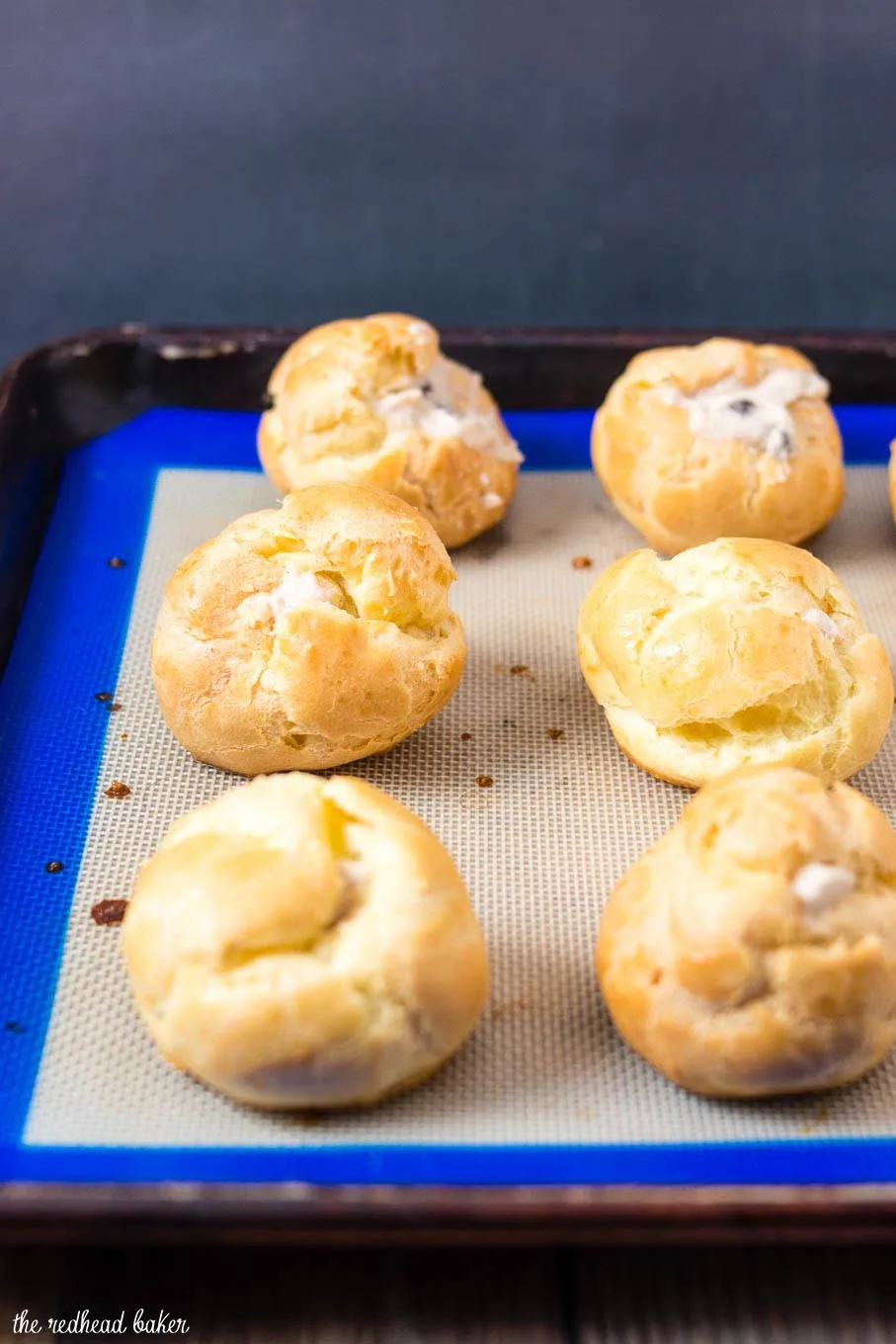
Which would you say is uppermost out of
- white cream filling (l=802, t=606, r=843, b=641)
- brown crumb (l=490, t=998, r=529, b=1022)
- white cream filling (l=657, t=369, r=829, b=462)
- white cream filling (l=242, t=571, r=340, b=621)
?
white cream filling (l=242, t=571, r=340, b=621)

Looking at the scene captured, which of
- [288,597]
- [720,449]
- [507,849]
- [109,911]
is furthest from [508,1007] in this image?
[720,449]

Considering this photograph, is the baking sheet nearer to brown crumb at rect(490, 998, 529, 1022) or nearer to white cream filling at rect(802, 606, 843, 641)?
brown crumb at rect(490, 998, 529, 1022)

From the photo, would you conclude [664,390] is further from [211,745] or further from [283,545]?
[211,745]

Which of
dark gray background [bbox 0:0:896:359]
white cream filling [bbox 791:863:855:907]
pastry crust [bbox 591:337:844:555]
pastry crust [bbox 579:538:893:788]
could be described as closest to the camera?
white cream filling [bbox 791:863:855:907]

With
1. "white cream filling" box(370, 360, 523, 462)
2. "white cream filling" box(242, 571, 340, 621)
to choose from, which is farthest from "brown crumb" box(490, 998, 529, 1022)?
"white cream filling" box(370, 360, 523, 462)

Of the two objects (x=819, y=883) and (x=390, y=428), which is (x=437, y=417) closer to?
(x=390, y=428)

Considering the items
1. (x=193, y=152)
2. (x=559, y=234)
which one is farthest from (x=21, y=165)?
(x=559, y=234)
